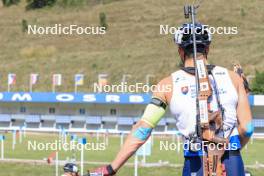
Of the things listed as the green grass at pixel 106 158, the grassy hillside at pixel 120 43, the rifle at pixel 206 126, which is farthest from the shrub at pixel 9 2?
the rifle at pixel 206 126

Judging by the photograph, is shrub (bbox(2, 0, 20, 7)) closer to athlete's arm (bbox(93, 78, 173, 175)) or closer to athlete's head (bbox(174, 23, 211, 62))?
athlete's head (bbox(174, 23, 211, 62))

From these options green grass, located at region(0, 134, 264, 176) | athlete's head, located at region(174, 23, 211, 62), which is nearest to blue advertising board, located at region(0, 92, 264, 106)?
green grass, located at region(0, 134, 264, 176)

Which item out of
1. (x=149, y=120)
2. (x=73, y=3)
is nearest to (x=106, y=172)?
(x=149, y=120)

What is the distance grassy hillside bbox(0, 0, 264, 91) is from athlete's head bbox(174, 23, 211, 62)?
179 ft

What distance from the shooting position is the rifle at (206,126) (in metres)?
4.54

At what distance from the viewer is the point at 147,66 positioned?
209 ft

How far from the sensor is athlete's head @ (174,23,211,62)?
4840 mm

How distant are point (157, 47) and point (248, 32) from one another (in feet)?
30.1

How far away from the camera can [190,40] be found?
4.84m

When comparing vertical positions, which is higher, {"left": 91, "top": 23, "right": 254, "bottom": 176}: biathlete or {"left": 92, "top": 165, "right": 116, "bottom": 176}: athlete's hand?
{"left": 91, "top": 23, "right": 254, "bottom": 176}: biathlete

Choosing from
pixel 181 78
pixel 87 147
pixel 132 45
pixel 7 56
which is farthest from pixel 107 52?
pixel 181 78

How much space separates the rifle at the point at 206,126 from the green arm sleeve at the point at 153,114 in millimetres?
255

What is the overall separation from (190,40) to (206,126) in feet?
1.95

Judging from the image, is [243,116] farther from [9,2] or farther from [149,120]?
[9,2]
